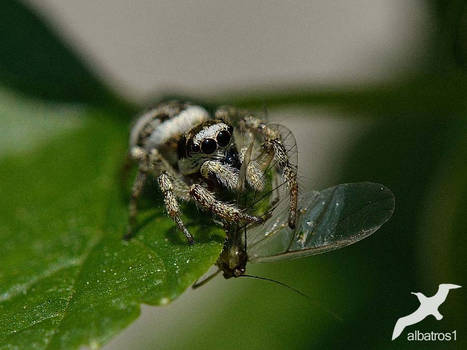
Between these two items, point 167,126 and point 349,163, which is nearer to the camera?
point 167,126

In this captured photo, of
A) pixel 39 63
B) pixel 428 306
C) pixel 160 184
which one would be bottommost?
pixel 428 306

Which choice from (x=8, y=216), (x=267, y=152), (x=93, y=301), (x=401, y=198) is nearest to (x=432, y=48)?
(x=401, y=198)

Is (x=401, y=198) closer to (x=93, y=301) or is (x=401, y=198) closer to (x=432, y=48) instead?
(x=432, y=48)

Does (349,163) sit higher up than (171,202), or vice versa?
(171,202)

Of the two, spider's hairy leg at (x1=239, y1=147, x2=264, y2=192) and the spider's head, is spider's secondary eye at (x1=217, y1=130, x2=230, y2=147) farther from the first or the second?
spider's hairy leg at (x1=239, y1=147, x2=264, y2=192)

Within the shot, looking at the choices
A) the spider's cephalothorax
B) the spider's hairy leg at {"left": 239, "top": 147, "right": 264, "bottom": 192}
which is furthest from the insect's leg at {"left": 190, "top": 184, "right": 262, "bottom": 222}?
the spider's hairy leg at {"left": 239, "top": 147, "right": 264, "bottom": 192}

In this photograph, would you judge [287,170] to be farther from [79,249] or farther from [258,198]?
[79,249]

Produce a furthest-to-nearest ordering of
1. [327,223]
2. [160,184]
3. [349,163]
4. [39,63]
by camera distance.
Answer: [39,63] → [349,163] → [160,184] → [327,223]

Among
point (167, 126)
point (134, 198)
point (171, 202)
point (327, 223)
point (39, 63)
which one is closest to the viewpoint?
point (327, 223)

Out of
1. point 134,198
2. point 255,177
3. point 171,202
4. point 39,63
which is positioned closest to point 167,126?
point 134,198
